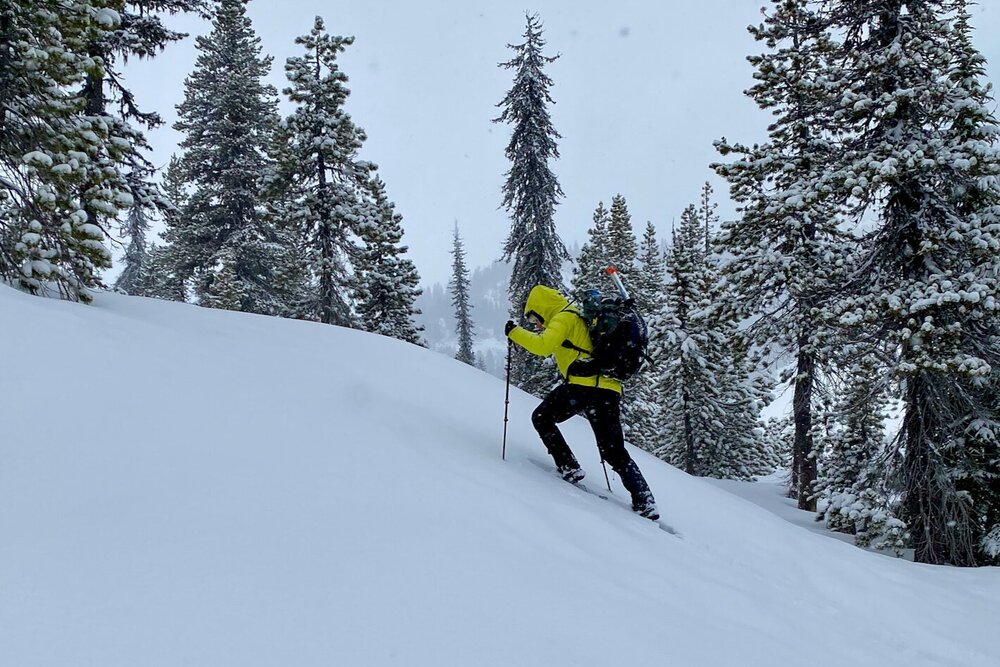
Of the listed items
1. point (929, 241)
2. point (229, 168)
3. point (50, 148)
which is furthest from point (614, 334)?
point (229, 168)

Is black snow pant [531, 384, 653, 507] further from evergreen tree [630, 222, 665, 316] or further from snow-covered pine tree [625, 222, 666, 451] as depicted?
evergreen tree [630, 222, 665, 316]

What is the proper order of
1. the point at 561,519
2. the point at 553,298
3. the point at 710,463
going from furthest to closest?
the point at 710,463, the point at 553,298, the point at 561,519

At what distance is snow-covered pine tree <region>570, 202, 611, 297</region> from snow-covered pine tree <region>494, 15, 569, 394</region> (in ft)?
7.87

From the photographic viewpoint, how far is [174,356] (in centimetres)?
529

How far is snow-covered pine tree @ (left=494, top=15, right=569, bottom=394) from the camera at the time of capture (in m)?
24.8

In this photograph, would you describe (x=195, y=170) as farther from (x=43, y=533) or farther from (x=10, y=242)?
(x=43, y=533)

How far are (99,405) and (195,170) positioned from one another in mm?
24704

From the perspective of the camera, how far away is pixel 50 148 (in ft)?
28.3

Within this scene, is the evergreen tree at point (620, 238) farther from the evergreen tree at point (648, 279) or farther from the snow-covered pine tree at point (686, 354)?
the snow-covered pine tree at point (686, 354)

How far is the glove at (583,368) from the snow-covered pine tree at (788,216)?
21.9 ft

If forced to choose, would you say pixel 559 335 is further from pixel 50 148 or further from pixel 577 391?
pixel 50 148

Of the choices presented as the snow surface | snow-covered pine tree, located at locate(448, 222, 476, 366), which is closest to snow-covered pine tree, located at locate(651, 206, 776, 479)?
the snow surface

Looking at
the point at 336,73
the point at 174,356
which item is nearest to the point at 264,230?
the point at 336,73

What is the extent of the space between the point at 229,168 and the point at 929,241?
24.5 m
